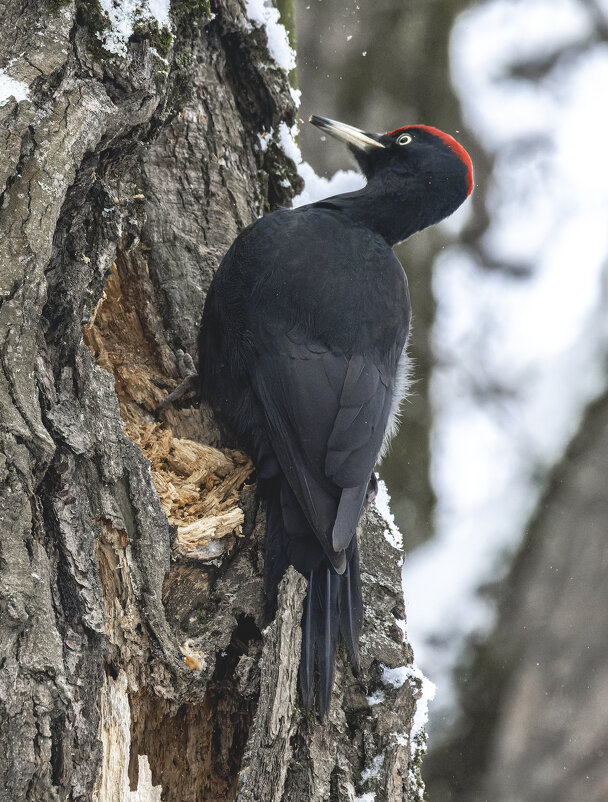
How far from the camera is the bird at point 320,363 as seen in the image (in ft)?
6.70

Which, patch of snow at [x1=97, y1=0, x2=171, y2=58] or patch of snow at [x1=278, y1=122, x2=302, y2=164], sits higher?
patch of snow at [x1=278, y1=122, x2=302, y2=164]

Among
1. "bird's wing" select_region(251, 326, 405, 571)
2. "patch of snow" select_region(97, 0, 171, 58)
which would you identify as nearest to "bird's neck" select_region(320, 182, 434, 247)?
"bird's wing" select_region(251, 326, 405, 571)

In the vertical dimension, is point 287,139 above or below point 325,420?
above

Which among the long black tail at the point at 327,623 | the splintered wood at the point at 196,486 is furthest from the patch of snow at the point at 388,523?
the splintered wood at the point at 196,486

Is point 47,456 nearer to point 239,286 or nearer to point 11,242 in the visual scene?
point 11,242

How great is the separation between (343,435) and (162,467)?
A: 1.57 feet

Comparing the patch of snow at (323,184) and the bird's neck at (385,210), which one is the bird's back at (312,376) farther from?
the patch of snow at (323,184)

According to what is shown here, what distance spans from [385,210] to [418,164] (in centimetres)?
24

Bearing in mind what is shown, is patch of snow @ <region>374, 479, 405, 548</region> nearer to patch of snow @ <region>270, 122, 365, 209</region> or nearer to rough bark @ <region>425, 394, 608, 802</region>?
patch of snow @ <region>270, 122, 365, 209</region>

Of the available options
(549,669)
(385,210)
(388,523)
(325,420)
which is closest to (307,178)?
(385,210)

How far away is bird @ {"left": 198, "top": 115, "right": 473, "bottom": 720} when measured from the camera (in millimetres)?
2043

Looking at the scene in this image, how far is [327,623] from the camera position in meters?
1.99

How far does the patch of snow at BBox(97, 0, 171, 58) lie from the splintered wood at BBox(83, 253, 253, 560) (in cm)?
62

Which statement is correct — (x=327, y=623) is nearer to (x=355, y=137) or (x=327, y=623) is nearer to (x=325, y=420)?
(x=325, y=420)
